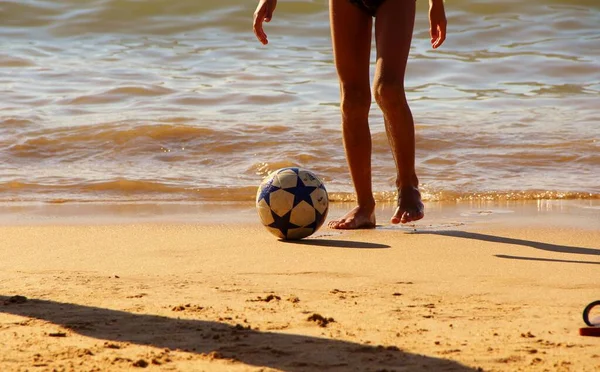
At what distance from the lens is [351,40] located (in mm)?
5477

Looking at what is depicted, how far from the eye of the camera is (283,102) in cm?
1096

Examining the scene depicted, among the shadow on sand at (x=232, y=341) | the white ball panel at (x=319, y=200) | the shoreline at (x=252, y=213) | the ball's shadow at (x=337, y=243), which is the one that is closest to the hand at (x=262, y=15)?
the white ball panel at (x=319, y=200)

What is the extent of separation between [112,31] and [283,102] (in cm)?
707

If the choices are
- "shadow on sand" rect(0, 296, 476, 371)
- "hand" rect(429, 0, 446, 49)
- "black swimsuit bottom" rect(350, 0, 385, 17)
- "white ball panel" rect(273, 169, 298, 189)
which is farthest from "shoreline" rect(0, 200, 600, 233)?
"shadow on sand" rect(0, 296, 476, 371)

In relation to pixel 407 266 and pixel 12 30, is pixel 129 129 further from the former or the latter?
pixel 12 30

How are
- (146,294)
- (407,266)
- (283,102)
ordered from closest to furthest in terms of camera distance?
1. (146,294)
2. (407,266)
3. (283,102)

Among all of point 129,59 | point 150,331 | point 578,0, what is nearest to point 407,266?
point 150,331

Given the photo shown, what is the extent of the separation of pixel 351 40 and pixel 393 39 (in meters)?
0.34

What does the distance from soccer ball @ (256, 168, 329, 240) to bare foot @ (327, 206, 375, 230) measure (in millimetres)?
307

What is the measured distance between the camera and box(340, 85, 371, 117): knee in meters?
5.54

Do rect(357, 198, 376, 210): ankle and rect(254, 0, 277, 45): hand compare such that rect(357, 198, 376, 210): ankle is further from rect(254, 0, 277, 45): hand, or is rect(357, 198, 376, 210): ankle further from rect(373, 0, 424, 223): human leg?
rect(254, 0, 277, 45): hand

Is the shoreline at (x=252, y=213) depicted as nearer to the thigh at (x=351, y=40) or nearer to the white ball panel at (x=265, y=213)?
the white ball panel at (x=265, y=213)

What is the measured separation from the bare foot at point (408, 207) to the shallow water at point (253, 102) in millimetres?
1802

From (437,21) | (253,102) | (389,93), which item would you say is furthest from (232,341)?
(253,102)
